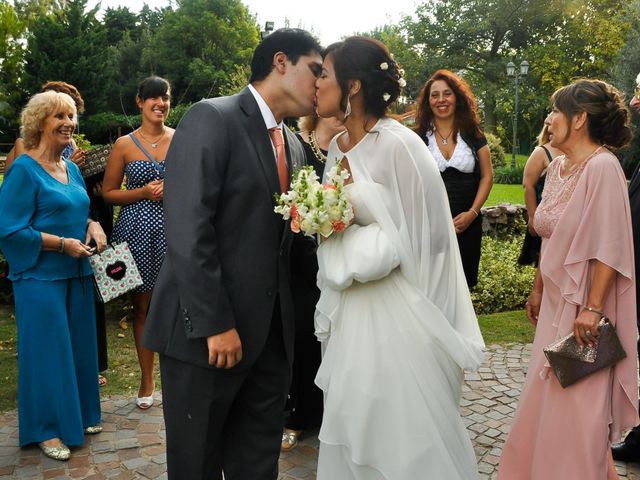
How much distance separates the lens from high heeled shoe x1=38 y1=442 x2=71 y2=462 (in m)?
4.05

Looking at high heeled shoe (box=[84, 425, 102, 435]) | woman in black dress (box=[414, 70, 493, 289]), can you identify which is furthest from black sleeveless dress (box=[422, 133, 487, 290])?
high heeled shoe (box=[84, 425, 102, 435])

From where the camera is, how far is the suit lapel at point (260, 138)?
271 cm

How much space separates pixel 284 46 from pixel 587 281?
1.99 m

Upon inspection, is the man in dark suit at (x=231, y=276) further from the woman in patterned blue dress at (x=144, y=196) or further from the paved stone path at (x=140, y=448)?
the woman in patterned blue dress at (x=144, y=196)

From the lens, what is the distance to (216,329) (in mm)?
2523

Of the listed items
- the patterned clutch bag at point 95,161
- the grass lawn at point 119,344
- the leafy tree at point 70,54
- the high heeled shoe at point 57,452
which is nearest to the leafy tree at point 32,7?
the leafy tree at point 70,54

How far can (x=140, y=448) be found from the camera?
4215 mm

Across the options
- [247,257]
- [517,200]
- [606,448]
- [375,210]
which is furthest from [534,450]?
[517,200]

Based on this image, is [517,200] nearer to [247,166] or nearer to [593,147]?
[593,147]

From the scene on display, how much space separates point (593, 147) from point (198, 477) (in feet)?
8.84

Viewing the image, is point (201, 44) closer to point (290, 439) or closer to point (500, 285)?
point (500, 285)

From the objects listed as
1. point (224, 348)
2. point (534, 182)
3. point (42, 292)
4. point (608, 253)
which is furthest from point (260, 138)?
point (534, 182)

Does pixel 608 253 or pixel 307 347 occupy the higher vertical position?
pixel 608 253

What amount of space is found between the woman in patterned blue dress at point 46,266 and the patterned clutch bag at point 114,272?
138mm
